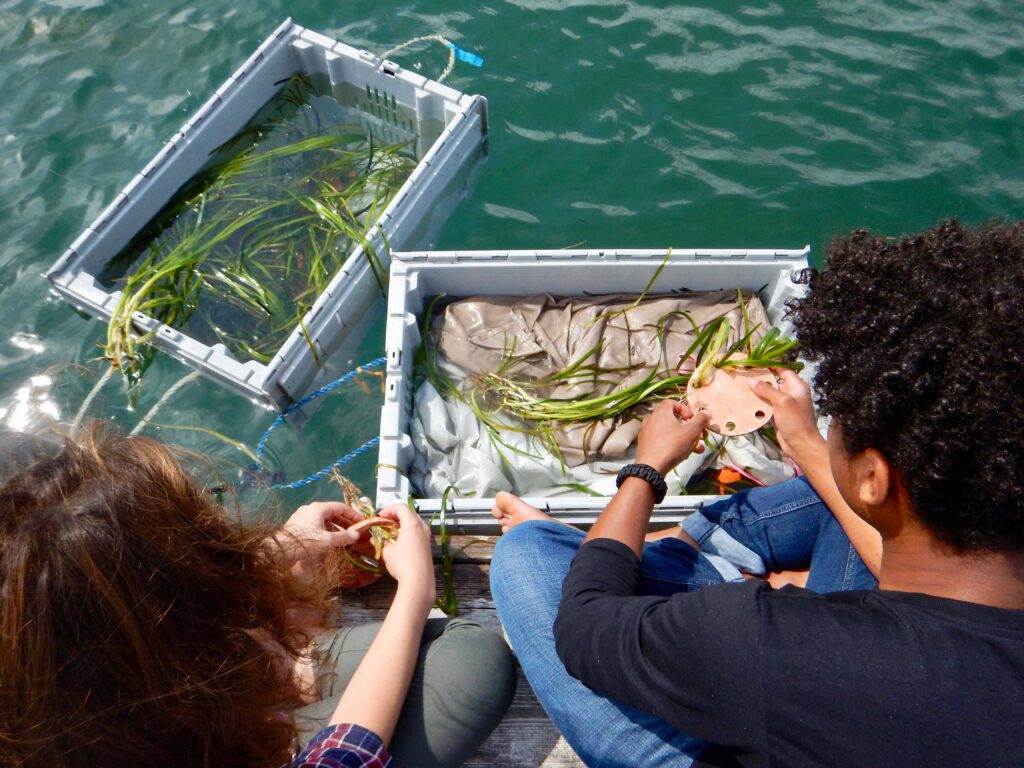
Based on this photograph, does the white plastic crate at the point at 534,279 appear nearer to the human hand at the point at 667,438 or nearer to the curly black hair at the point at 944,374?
the human hand at the point at 667,438

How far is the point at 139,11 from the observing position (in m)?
4.35

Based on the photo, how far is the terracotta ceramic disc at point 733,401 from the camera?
97.1 inches

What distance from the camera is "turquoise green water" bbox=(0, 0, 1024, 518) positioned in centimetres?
374

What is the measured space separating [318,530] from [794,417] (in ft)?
4.46

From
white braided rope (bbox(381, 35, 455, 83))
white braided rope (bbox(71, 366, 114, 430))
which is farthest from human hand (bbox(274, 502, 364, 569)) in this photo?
white braided rope (bbox(381, 35, 455, 83))

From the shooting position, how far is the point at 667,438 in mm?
2137

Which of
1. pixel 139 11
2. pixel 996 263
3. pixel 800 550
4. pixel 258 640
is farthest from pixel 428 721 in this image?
pixel 139 11

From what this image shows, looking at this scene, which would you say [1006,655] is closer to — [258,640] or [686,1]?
[258,640]

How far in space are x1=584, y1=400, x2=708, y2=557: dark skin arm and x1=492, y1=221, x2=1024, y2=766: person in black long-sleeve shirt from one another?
1.04ft

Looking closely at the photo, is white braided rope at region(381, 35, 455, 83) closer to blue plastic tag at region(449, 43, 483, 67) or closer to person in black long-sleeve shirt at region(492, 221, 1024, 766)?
blue plastic tag at region(449, 43, 483, 67)

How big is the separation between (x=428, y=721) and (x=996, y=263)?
149 cm

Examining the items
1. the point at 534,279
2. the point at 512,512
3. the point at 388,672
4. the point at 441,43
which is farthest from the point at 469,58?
the point at 388,672

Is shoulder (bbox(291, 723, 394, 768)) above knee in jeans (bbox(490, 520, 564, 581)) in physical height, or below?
above

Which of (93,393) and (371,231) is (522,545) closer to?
Result: (371,231)
